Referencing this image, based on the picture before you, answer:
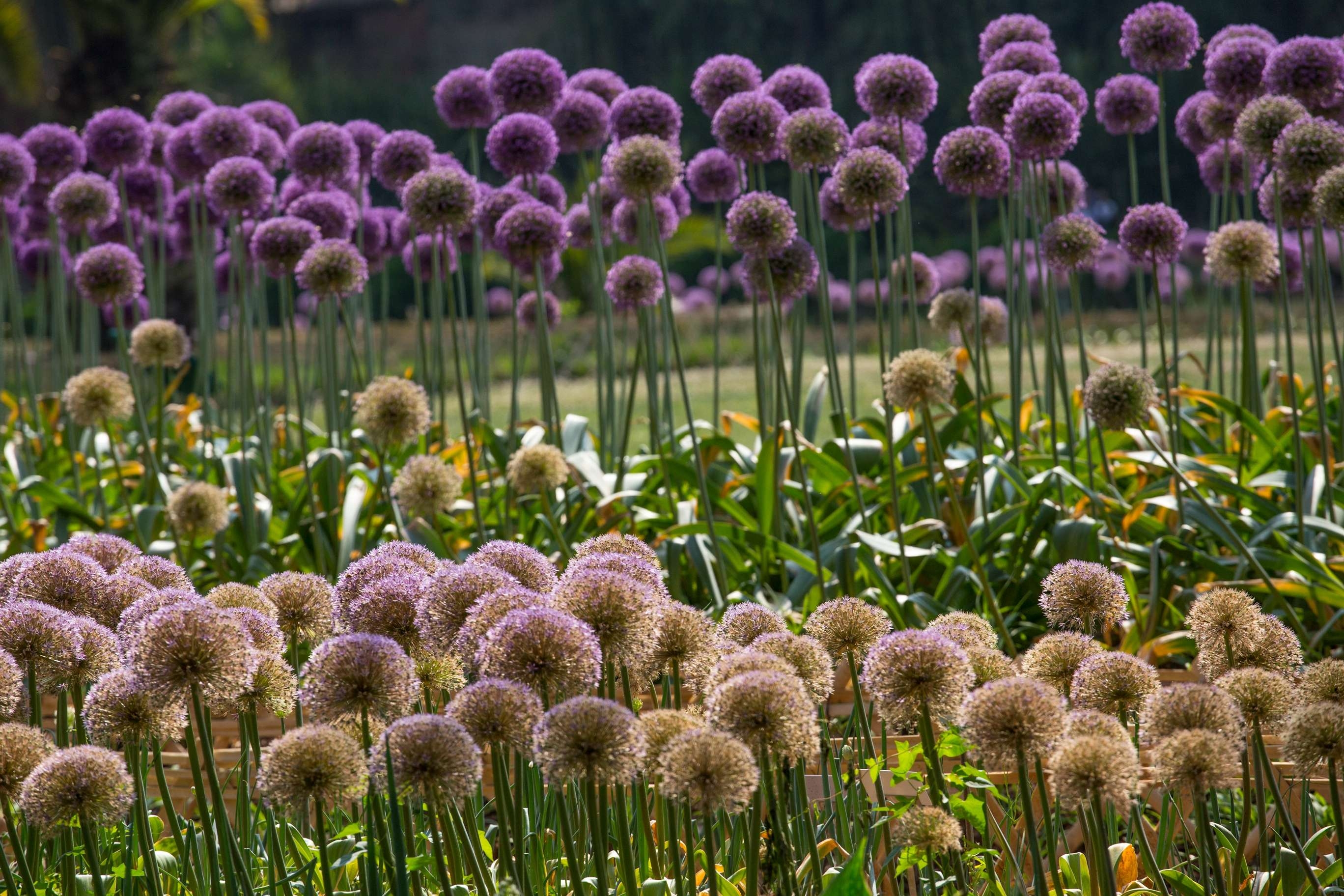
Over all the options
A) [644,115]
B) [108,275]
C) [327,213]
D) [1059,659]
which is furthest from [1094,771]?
[327,213]

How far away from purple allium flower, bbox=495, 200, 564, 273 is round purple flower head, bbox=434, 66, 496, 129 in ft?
2.70

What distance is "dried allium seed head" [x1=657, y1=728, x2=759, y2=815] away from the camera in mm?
1163

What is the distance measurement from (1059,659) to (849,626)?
25cm

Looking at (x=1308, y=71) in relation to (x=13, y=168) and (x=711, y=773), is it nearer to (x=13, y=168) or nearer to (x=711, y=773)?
(x=711, y=773)

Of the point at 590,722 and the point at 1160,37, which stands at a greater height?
the point at 1160,37

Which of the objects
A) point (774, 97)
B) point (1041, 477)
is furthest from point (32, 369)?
point (1041, 477)

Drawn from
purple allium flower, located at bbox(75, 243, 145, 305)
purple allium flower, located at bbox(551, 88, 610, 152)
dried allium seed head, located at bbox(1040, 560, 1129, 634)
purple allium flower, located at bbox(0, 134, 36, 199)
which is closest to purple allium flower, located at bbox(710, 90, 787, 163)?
purple allium flower, located at bbox(551, 88, 610, 152)

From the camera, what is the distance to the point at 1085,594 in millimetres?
1640

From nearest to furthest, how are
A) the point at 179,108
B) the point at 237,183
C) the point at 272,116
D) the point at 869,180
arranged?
the point at 869,180 → the point at 237,183 → the point at 272,116 → the point at 179,108

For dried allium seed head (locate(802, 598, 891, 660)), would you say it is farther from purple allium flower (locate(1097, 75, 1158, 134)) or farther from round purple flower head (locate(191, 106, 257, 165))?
round purple flower head (locate(191, 106, 257, 165))

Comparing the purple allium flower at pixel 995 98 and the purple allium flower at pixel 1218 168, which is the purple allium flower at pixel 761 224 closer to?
the purple allium flower at pixel 995 98

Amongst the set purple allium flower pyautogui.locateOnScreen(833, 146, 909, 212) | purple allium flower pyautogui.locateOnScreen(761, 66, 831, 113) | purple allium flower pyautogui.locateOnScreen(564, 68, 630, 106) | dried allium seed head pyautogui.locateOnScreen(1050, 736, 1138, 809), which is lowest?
dried allium seed head pyautogui.locateOnScreen(1050, 736, 1138, 809)

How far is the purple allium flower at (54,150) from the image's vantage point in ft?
17.3

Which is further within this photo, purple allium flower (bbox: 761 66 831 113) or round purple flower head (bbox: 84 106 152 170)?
round purple flower head (bbox: 84 106 152 170)
